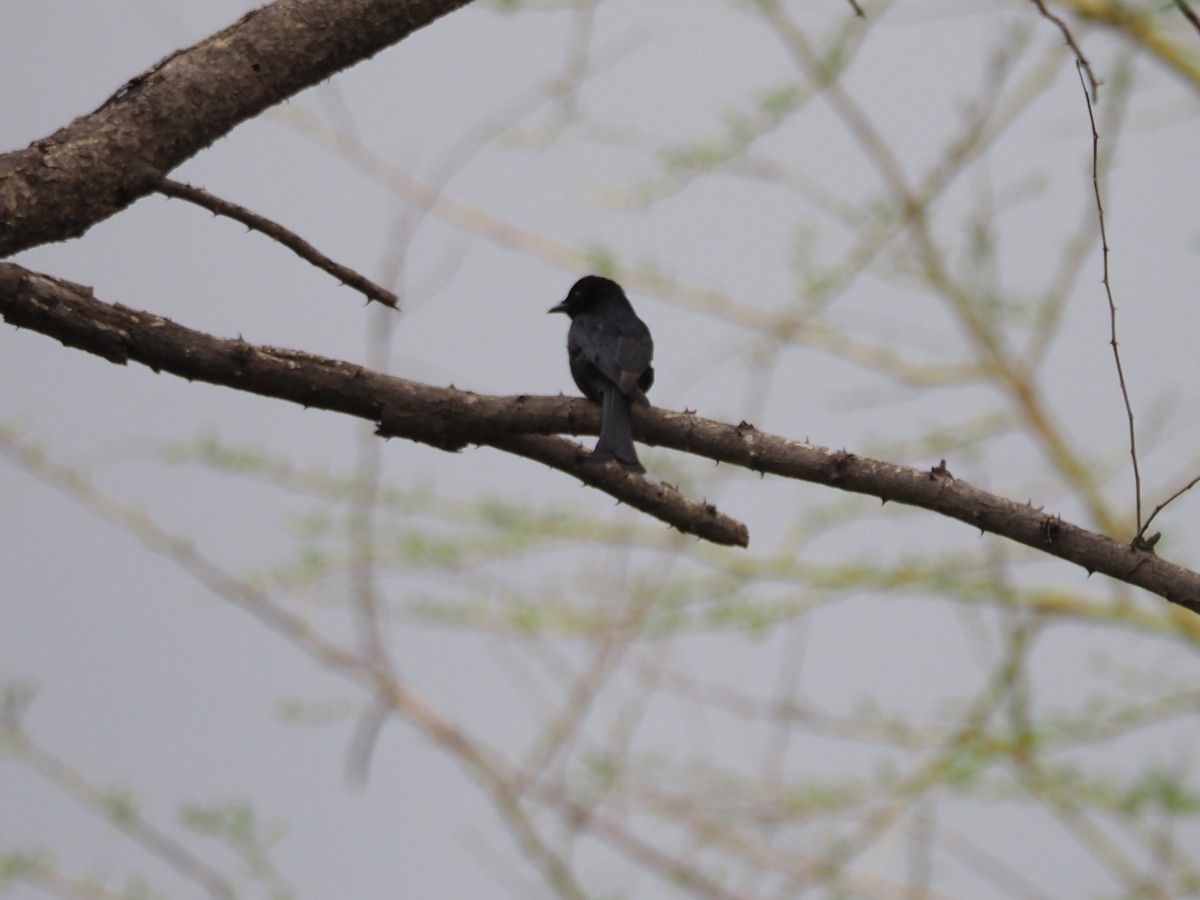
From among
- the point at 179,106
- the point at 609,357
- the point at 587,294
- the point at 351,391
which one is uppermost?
the point at 587,294

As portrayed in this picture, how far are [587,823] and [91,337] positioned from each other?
1.92 metres

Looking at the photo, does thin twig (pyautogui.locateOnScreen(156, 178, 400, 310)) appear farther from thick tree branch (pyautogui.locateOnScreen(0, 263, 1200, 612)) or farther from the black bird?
the black bird

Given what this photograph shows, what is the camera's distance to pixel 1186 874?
11.9 ft

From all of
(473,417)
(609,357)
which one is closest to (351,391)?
(473,417)

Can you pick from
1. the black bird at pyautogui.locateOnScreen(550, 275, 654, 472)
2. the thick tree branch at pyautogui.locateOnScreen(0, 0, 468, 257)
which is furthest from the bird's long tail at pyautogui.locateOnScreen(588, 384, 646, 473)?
the thick tree branch at pyautogui.locateOnScreen(0, 0, 468, 257)

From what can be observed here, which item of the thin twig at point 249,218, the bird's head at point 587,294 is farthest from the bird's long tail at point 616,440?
the bird's head at point 587,294

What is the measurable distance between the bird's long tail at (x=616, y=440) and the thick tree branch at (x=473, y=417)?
0.07 metres

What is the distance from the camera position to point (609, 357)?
7.96 ft

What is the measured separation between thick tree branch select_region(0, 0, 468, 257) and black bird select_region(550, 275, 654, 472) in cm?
58

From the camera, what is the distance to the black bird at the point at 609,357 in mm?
1878

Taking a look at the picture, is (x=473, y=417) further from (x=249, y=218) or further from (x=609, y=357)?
(x=609, y=357)

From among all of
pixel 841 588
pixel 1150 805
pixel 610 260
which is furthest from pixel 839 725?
pixel 610 260

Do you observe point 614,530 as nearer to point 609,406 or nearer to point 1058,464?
point 1058,464

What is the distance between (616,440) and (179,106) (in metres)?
0.71
